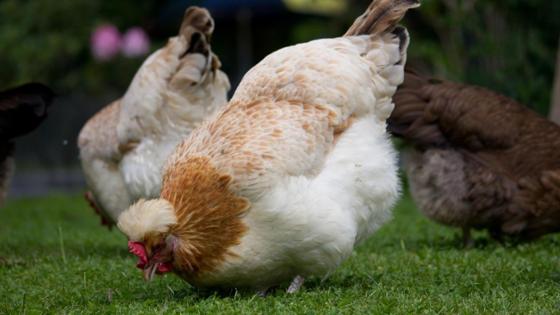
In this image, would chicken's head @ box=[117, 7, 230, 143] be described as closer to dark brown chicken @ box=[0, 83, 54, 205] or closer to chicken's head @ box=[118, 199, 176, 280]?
dark brown chicken @ box=[0, 83, 54, 205]

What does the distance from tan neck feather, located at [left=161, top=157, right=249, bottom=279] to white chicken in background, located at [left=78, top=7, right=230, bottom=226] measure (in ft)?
7.55

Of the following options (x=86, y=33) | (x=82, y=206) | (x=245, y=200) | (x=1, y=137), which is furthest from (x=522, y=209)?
(x=86, y=33)

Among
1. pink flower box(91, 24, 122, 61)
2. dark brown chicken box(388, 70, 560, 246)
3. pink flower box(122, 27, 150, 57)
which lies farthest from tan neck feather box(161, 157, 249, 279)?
pink flower box(91, 24, 122, 61)

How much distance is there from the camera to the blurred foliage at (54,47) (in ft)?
59.3

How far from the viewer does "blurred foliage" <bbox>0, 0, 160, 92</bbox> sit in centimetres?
1806

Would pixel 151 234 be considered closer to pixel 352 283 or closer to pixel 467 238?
pixel 352 283

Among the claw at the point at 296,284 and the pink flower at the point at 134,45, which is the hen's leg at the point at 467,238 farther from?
the pink flower at the point at 134,45

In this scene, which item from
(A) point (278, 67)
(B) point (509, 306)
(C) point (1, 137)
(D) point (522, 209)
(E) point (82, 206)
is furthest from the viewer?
(E) point (82, 206)

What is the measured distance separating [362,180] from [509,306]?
1.14m

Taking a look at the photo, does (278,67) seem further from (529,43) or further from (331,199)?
(529,43)

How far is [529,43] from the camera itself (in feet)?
40.4

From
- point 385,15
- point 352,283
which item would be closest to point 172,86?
point 385,15

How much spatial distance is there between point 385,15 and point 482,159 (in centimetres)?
195

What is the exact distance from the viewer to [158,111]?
7746 millimetres
